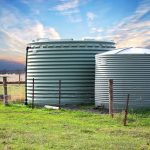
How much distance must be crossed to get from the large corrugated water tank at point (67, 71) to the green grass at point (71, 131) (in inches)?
171

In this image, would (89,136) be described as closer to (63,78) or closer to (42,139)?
(42,139)

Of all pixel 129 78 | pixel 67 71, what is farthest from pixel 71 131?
pixel 67 71

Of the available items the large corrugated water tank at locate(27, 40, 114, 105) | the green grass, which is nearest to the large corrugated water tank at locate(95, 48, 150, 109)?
the green grass

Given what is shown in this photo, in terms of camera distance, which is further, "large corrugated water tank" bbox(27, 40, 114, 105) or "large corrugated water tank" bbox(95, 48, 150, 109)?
"large corrugated water tank" bbox(27, 40, 114, 105)

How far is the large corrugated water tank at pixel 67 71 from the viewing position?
24.0m

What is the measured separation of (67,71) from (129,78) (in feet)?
15.1

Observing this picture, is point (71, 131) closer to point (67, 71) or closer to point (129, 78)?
point (129, 78)

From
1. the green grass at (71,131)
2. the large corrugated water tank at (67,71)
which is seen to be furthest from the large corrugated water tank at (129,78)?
the large corrugated water tank at (67,71)

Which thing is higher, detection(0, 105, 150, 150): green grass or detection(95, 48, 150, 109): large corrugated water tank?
detection(95, 48, 150, 109): large corrugated water tank

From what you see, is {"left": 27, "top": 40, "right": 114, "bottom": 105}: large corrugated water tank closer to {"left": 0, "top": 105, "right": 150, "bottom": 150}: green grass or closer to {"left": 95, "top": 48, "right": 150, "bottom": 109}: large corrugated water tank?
{"left": 95, "top": 48, "right": 150, "bottom": 109}: large corrugated water tank

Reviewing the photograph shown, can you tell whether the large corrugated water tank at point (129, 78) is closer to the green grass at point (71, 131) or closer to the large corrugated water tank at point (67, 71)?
the green grass at point (71, 131)

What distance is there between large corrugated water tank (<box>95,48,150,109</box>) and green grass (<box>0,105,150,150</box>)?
116cm

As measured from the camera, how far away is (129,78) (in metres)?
20.3

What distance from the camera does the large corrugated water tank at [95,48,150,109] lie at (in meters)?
20.2
